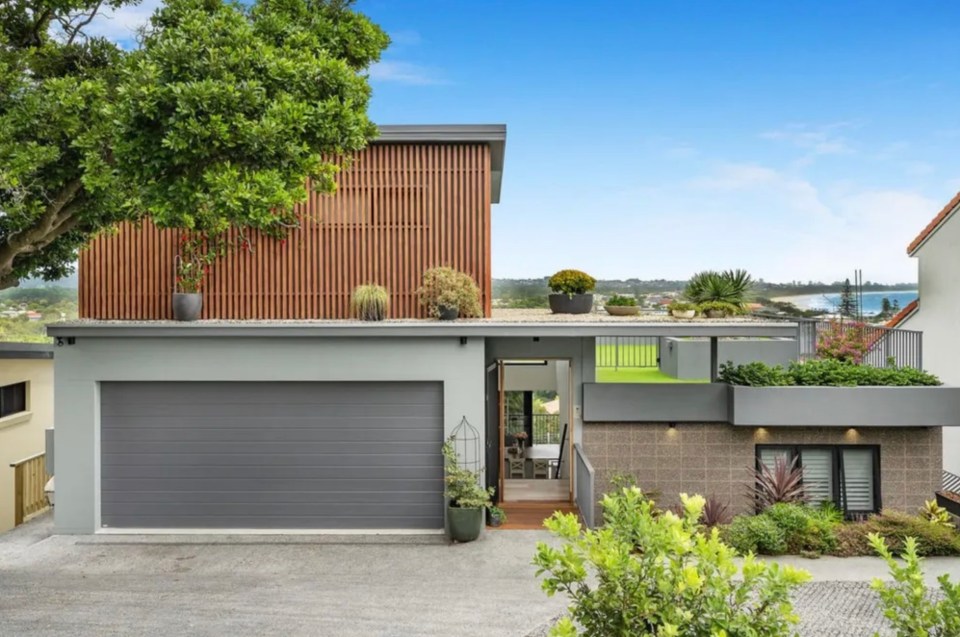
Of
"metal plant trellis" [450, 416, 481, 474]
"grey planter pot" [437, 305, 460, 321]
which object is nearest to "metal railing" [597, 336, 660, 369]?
"grey planter pot" [437, 305, 460, 321]

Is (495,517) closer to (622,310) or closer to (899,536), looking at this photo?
(622,310)

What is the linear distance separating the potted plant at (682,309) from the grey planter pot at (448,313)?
3803 millimetres

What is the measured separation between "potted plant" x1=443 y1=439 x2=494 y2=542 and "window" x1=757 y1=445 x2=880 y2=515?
4746 millimetres

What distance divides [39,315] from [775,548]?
3825cm

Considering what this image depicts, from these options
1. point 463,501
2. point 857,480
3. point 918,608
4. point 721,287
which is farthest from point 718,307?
point 918,608

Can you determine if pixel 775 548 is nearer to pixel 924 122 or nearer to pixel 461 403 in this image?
pixel 461 403

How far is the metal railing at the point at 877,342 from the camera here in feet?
50.4

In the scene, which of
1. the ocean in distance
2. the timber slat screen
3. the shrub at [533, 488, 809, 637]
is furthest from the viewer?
the ocean in distance

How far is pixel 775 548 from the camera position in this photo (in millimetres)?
9492

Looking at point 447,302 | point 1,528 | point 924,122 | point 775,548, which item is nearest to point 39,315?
point 1,528

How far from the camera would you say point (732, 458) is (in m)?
→ 11.1

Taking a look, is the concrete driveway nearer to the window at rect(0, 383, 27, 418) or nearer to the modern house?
the modern house

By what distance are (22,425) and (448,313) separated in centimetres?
995

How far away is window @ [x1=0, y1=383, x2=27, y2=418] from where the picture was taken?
1366 centimetres
